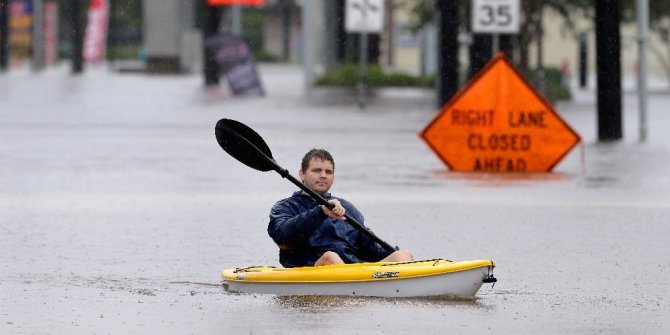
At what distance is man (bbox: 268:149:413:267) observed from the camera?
1026cm

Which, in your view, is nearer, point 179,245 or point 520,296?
point 520,296

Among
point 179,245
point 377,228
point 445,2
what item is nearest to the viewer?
point 179,245

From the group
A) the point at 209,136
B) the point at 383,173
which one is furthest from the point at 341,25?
the point at 383,173

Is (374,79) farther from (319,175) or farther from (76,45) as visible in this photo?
(319,175)

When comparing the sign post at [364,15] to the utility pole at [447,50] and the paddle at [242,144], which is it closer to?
the utility pole at [447,50]

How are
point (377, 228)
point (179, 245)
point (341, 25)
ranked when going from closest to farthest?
point (179, 245) → point (377, 228) → point (341, 25)

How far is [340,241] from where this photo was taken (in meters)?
10.7

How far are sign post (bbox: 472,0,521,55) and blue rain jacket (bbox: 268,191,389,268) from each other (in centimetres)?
1400

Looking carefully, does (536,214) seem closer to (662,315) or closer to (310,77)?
(662,315)

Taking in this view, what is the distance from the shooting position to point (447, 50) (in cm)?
3519

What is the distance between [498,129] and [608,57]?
548 centimetres

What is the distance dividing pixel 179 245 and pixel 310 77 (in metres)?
35.0

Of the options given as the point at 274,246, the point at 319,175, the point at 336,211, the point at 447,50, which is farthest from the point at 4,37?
the point at 336,211

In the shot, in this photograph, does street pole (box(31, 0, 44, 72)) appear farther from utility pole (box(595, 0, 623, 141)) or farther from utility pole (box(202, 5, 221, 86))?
utility pole (box(595, 0, 623, 141))
